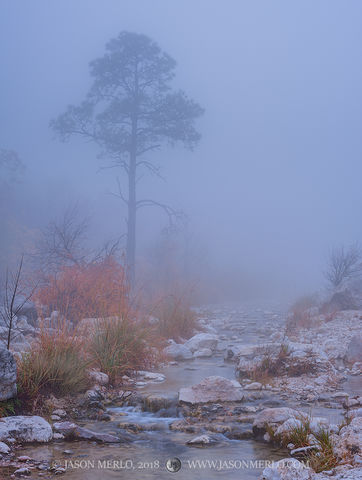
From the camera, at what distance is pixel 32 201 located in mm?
40750

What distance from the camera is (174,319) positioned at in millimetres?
10750

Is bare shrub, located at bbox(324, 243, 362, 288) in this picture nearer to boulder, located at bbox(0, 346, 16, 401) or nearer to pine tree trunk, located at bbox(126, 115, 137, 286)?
pine tree trunk, located at bbox(126, 115, 137, 286)

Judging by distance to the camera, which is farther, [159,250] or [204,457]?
[159,250]

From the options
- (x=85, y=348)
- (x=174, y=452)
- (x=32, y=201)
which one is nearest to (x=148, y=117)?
(x=85, y=348)

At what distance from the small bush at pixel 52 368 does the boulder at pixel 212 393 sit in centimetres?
122

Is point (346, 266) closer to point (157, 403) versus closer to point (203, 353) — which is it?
point (203, 353)

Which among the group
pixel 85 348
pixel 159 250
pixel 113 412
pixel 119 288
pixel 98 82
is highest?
pixel 98 82

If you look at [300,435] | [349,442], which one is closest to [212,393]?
[300,435]

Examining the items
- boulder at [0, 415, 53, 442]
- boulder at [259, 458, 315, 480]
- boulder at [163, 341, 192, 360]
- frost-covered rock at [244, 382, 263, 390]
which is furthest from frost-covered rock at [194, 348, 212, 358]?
boulder at [259, 458, 315, 480]

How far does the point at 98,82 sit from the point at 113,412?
55.2ft

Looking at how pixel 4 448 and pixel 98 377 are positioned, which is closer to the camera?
pixel 4 448

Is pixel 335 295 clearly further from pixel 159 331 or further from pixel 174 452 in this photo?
pixel 174 452

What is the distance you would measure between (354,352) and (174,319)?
4160 mm

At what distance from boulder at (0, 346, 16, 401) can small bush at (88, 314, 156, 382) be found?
1781mm
